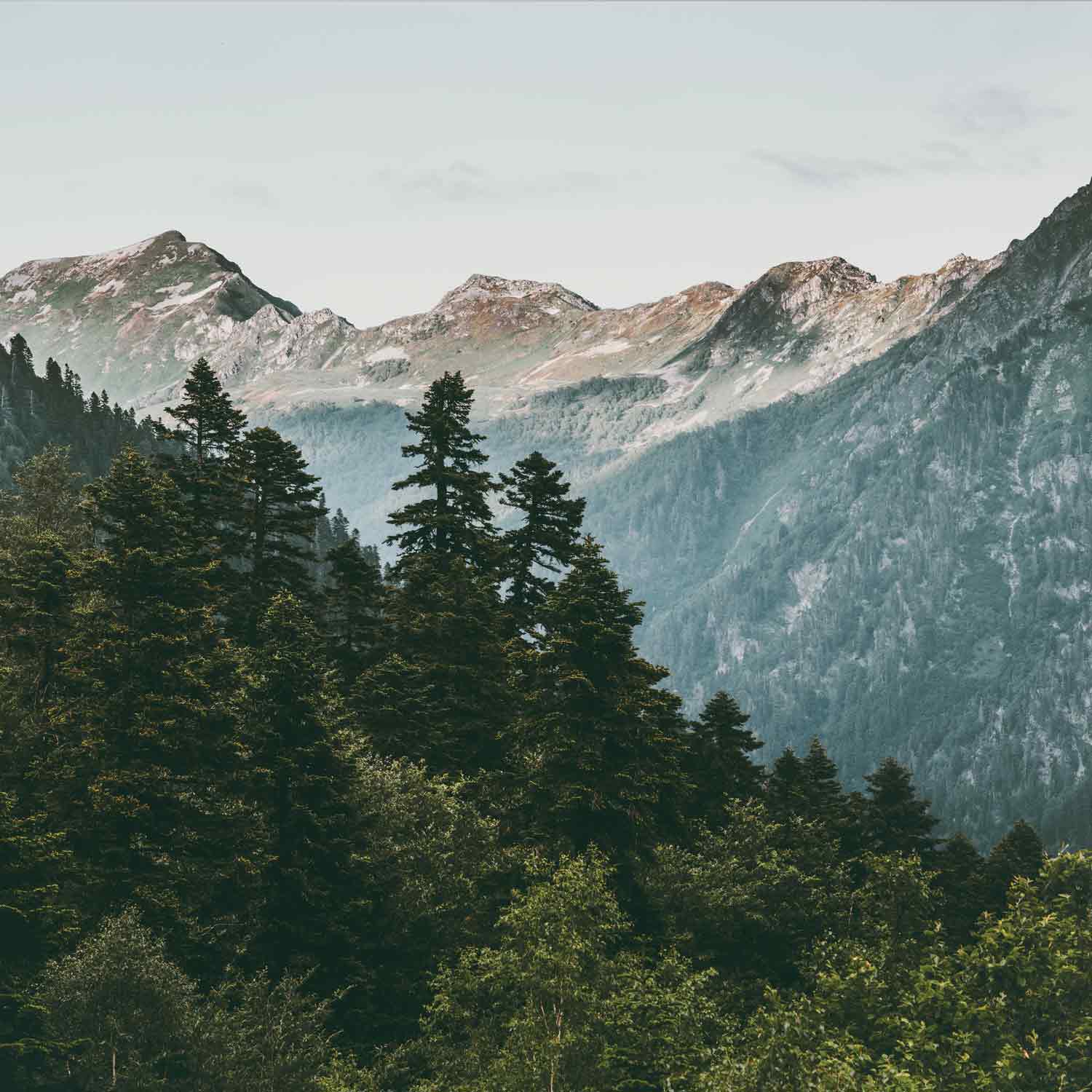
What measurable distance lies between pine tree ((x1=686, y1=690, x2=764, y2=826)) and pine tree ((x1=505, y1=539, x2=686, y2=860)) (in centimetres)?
2096

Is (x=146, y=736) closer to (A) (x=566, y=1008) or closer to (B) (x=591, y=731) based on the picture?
(B) (x=591, y=731)

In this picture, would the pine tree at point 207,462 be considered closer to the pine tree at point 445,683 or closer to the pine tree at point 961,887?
the pine tree at point 445,683

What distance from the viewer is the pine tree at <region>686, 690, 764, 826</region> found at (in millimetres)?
68938

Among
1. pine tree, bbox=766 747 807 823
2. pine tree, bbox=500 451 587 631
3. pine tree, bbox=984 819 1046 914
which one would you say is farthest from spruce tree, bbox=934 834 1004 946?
pine tree, bbox=500 451 587 631

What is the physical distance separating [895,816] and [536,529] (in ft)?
119

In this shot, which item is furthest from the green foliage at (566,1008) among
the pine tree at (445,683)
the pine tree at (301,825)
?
the pine tree at (445,683)

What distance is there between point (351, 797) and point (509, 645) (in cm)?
1443

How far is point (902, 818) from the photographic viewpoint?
8631 cm

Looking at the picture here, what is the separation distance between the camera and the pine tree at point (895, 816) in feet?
277

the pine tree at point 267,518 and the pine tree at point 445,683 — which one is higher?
the pine tree at point 267,518

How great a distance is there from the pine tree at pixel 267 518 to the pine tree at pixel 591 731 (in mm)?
19433

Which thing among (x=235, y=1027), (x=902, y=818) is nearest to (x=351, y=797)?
(x=235, y=1027)

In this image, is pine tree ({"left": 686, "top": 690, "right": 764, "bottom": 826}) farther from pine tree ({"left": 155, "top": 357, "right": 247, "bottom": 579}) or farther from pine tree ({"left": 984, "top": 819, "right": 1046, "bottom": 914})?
pine tree ({"left": 155, "top": 357, "right": 247, "bottom": 579})

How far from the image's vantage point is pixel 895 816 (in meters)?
86.3
